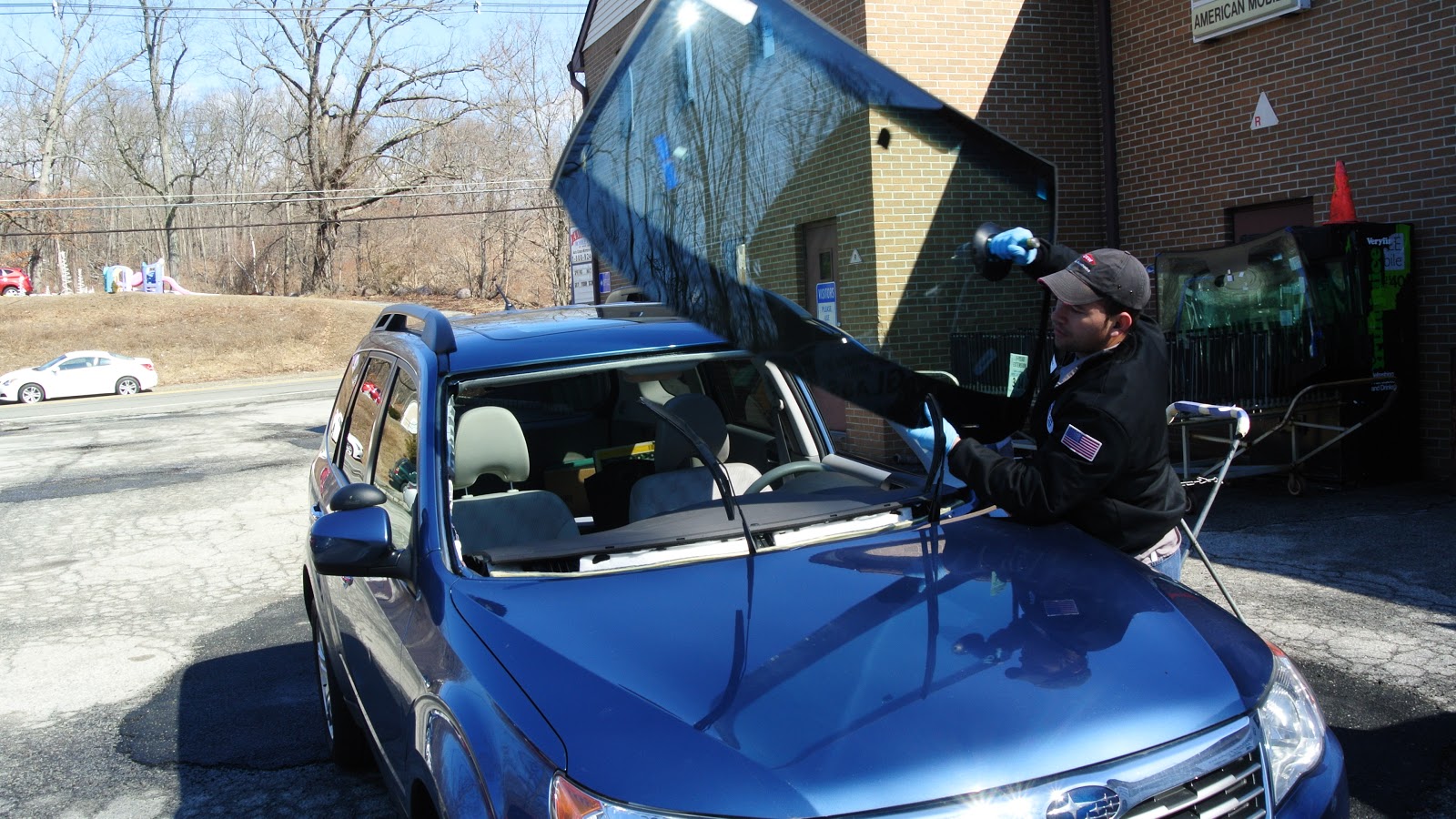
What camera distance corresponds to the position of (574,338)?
370 cm

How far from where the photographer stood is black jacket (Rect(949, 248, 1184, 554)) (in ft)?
9.44

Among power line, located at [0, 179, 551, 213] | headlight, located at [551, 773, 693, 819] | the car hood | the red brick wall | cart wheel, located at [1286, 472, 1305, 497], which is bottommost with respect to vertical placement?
cart wheel, located at [1286, 472, 1305, 497]

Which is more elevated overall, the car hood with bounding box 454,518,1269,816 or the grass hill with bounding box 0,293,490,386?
the grass hill with bounding box 0,293,490,386

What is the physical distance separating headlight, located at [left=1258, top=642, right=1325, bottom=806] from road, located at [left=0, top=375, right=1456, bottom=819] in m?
1.50

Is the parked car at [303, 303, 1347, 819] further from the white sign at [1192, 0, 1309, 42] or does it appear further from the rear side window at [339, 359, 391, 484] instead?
the white sign at [1192, 0, 1309, 42]

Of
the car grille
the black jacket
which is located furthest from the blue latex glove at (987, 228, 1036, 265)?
the car grille

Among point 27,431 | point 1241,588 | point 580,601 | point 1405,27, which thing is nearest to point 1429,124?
point 1405,27

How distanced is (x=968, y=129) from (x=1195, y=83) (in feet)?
30.7

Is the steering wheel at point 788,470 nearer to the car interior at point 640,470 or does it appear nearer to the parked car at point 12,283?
the car interior at point 640,470

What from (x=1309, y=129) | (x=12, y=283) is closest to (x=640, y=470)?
(x=1309, y=129)

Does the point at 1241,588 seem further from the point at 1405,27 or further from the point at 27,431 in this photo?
the point at 27,431

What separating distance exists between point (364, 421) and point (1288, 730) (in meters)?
3.25

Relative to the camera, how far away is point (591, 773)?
1.96 metres

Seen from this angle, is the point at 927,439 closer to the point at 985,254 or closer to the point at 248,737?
the point at 985,254
